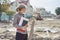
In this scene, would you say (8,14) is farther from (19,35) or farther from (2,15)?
(19,35)

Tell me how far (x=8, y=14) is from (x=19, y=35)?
4.25 metres

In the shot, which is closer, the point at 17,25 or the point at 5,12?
the point at 17,25

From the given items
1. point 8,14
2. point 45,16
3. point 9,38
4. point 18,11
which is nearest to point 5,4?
point 8,14

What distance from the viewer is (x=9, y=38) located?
3900mm

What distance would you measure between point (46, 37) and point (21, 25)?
6.50 feet

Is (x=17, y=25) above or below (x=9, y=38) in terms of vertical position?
above

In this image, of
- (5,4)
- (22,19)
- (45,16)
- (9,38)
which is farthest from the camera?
(45,16)

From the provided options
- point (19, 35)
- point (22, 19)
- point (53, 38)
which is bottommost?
point (53, 38)

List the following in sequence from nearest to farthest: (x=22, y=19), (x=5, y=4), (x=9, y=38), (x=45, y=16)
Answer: (x=22, y=19), (x=9, y=38), (x=5, y=4), (x=45, y=16)

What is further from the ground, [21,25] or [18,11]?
[18,11]

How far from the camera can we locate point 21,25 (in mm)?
2066

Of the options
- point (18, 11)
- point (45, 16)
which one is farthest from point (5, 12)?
point (18, 11)

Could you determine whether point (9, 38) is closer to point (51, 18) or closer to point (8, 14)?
point (8, 14)

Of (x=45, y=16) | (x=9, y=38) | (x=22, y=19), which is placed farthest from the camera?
(x=45, y=16)
